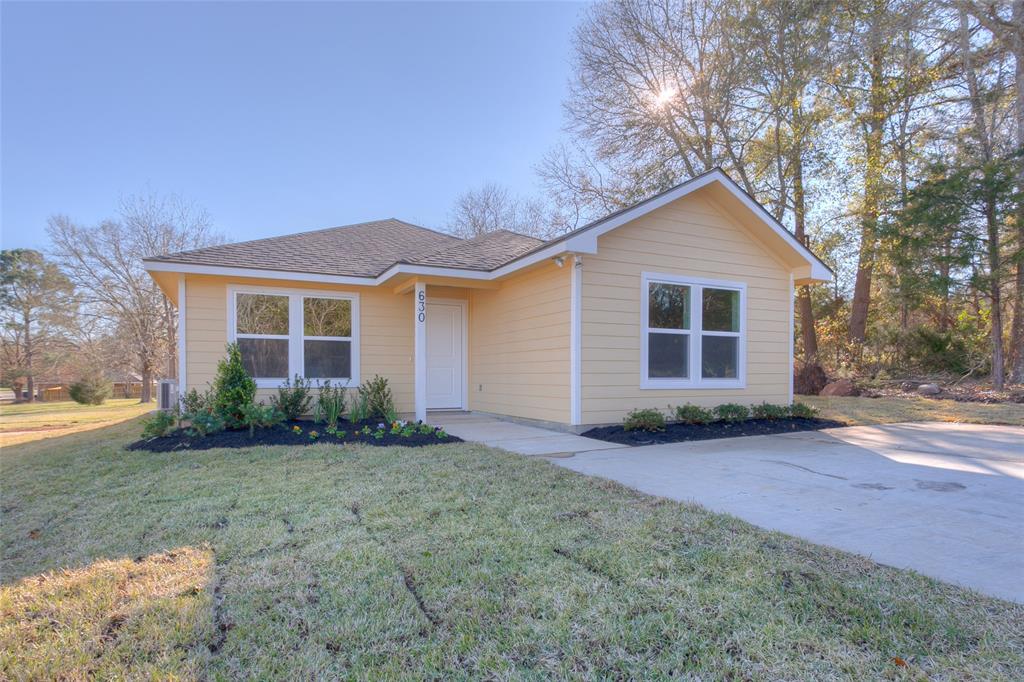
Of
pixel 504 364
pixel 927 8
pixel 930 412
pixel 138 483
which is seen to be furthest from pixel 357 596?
pixel 927 8

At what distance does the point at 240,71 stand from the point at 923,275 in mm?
16824

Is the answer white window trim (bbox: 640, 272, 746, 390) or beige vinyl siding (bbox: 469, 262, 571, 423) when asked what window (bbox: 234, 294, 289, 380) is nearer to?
beige vinyl siding (bbox: 469, 262, 571, 423)

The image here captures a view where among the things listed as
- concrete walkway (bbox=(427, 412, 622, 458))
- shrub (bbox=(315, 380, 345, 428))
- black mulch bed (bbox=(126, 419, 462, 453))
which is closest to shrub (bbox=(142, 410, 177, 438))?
black mulch bed (bbox=(126, 419, 462, 453))

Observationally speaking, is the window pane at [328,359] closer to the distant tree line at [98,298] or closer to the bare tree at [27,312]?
the distant tree line at [98,298]

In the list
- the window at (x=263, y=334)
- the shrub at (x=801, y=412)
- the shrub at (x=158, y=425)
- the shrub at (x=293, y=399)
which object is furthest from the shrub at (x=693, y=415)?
the shrub at (x=158, y=425)

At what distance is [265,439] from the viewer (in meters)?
6.66

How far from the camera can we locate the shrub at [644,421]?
23.8 ft

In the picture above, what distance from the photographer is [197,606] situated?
2.34 metres

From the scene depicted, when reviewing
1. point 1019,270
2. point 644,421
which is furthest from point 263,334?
point 1019,270

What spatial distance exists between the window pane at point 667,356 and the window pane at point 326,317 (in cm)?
513

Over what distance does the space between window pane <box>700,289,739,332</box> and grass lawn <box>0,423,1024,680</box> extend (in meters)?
5.21

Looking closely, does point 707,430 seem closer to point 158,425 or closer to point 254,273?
point 254,273

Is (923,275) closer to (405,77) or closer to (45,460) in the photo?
(405,77)

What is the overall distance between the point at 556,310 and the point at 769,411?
389cm
